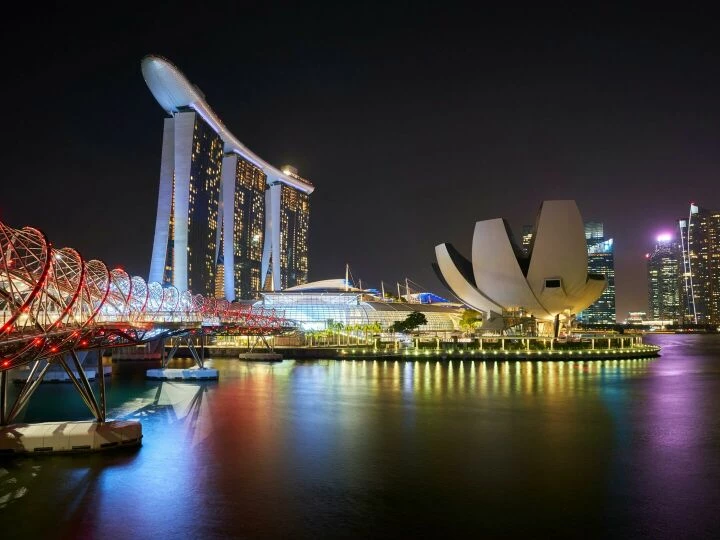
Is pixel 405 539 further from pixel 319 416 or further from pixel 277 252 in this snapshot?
pixel 277 252

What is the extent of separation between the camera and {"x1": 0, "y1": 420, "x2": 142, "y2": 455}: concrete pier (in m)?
13.1

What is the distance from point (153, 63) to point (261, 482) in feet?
184

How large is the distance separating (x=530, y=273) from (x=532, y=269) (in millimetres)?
439

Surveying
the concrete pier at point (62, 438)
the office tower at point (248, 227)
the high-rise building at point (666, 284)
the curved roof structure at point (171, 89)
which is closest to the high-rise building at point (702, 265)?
the high-rise building at point (666, 284)

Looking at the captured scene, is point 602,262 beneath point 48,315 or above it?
above

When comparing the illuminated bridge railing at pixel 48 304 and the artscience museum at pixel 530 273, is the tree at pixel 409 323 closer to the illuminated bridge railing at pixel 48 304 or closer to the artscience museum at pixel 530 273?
the artscience museum at pixel 530 273

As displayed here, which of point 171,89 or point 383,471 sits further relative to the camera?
point 171,89

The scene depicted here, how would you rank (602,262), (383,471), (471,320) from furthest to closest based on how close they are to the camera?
(602,262)
(471,320)
(383,471)

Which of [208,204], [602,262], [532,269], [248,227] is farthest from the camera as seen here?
[602,262]

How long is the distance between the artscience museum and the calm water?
2766cm

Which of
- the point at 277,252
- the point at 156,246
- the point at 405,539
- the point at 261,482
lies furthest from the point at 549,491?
the point at 277,252

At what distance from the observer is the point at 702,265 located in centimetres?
15425

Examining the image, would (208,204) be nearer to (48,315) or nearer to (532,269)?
(532,269)

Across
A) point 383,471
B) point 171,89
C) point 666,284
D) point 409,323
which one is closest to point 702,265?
point 666,284
